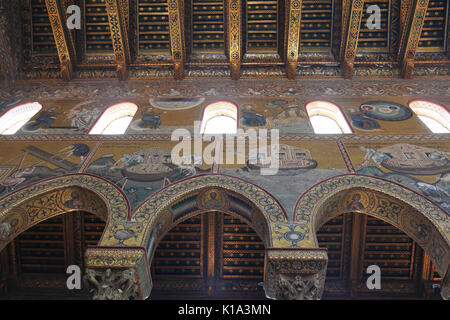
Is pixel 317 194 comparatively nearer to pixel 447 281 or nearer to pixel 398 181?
pixel 398 181

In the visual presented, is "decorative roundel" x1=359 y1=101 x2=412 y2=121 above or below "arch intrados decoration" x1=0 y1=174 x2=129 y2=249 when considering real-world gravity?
above

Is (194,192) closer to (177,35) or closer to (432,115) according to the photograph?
(177,35)

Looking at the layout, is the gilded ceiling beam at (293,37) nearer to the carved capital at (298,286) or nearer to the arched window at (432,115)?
the arched window at (432,115)

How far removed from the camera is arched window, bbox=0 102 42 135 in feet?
32.2

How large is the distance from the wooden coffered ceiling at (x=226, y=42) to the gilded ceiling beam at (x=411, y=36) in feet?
0.09

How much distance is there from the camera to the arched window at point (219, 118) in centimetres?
952

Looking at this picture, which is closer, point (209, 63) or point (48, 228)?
point (48, 228)

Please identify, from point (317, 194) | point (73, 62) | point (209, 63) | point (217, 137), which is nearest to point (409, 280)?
point (317, 194)

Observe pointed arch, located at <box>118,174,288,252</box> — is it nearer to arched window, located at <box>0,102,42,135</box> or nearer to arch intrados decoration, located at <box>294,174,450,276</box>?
arch intrados decoration, located at <box>294,174,450,276</box>

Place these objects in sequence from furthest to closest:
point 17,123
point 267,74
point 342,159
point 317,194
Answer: point 267,74 → point 17,123 → point 342,159 → point 317,194

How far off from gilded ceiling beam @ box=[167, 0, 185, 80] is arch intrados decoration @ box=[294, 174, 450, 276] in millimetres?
5705

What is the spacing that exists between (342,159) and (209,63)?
531 cm


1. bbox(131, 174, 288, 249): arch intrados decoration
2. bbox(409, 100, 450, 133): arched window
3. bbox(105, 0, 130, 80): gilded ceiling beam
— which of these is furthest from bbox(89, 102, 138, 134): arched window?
bbox(409, 100, 450, 133): arched window

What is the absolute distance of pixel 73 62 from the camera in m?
11.3
